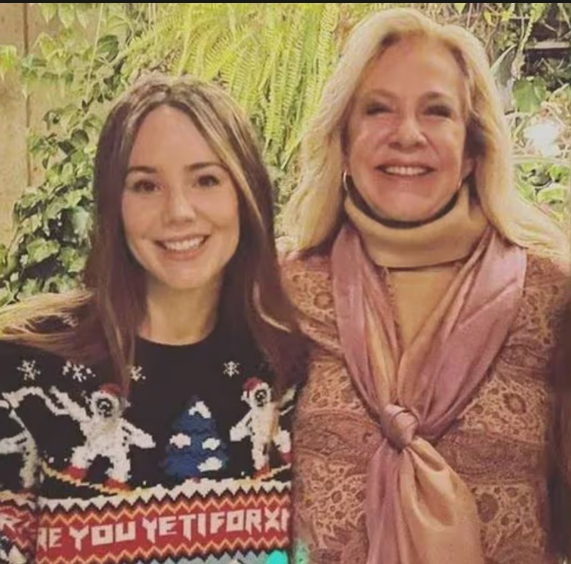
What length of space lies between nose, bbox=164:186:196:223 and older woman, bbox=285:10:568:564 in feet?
0.52

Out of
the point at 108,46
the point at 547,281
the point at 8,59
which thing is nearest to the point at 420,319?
the point at 547,281

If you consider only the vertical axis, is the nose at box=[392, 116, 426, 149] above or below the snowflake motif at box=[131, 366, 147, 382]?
above

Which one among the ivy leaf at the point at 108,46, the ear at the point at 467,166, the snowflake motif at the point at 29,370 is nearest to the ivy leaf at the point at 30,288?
the snowflake motif at the point at 29,370

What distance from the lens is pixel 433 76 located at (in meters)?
1.51

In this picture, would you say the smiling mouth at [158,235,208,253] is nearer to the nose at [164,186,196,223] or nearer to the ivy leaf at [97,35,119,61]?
the nose at [164,186,196,223]

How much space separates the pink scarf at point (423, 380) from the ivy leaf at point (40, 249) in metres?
0.40

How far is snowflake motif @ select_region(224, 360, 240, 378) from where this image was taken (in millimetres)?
1542

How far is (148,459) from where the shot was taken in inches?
59.3

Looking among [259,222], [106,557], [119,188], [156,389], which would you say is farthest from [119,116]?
[106,557]

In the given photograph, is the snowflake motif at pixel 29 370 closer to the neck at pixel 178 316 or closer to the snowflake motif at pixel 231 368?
the neck at pixel 178 316

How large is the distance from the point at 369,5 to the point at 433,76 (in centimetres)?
14

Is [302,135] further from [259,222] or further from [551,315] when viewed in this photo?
[551,315]

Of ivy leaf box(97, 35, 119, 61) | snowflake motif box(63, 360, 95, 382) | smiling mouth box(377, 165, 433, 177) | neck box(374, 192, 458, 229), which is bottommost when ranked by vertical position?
snowflake motif box(63, 360, 95, 382)

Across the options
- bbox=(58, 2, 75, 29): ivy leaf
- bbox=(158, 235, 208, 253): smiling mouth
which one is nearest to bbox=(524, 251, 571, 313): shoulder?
bbox=(158, 235, 208, 253): smiling mouth
